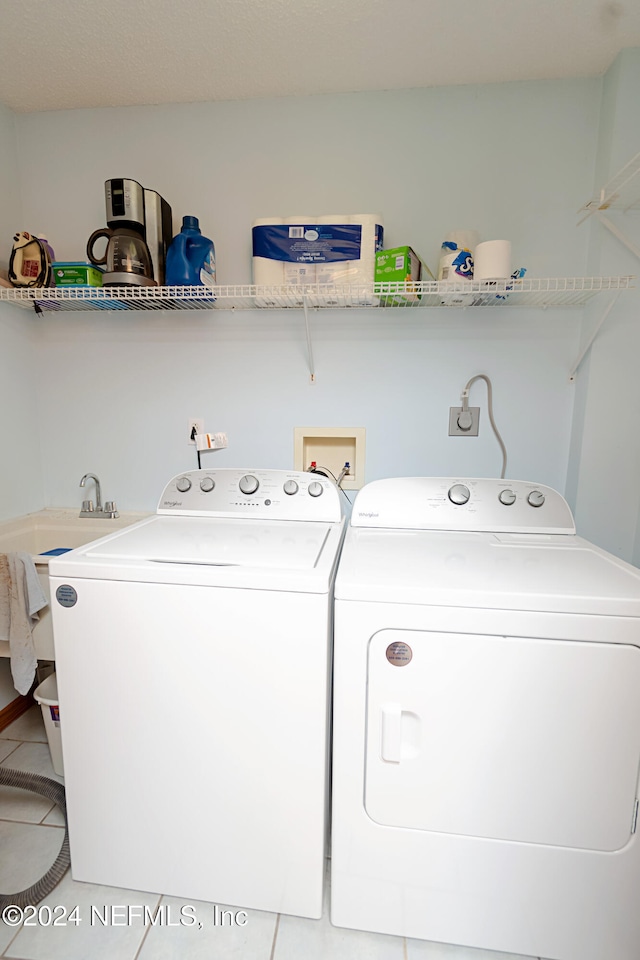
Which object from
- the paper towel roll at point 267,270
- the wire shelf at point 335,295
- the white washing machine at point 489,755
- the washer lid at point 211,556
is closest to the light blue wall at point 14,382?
the wire shelf at point 335,295

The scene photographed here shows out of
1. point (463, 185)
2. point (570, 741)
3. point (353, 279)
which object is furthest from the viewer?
point (463, 185)

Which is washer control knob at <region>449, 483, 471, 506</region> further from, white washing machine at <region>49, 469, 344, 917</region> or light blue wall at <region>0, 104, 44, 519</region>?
light blue wall at <region>0, 104, 44, 519</region>

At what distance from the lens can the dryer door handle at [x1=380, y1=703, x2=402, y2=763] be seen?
41.1 inches

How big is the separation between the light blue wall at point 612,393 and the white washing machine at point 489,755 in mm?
738

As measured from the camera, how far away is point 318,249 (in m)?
1.64

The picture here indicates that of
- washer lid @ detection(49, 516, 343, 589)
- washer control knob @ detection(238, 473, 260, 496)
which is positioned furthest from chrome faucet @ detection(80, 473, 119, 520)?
washer control knob @ detection(238, 473, 260, 496)

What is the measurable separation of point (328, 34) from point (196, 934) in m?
2.71

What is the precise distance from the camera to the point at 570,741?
1.01 meters

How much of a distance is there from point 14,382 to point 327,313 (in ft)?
4.61

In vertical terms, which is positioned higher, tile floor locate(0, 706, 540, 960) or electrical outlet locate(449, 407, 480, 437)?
electrical outlet locate(449, 407, 480, 437)

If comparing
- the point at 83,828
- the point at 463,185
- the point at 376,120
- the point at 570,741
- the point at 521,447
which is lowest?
the point at 83,828

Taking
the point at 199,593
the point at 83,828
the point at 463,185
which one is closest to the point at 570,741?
the point at 199,593

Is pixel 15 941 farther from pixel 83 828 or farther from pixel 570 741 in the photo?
pixel 570 741

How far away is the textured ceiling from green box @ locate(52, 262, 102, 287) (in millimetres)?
692
